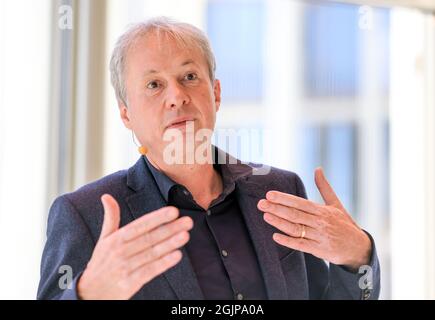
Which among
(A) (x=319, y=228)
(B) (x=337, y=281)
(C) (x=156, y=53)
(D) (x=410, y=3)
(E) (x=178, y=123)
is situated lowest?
(B) (x=337, y=281)

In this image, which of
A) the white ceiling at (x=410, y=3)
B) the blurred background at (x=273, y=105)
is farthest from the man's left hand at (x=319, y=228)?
the white ceiling at (x=410, y=3)

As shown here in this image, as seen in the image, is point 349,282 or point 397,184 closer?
→ point 349,282

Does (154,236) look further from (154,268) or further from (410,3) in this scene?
(410,3)

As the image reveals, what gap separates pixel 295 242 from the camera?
958 mm

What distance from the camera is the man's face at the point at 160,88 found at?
3.07 feet

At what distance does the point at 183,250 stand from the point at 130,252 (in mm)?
119

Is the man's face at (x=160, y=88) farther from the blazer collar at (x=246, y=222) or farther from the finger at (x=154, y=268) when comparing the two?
the finger at (x=154, y=268)

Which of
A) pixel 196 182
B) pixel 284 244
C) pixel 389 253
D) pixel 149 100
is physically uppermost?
pixel 149 100

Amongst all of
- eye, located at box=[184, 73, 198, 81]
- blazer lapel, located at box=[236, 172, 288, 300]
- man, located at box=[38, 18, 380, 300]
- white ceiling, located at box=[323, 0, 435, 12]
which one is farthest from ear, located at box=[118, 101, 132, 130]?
white ceiling, located at box=[323, 0, 435, 12]

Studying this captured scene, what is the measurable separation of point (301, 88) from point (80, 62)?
1.55ft

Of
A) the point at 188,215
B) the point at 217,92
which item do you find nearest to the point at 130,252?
the point at 188,215
